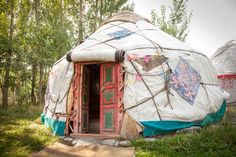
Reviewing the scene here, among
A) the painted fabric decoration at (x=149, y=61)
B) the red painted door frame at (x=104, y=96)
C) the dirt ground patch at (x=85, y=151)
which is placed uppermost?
the painted fabric decoration at (x=149, y=61)

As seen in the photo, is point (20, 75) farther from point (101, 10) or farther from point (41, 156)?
point (41, 156)

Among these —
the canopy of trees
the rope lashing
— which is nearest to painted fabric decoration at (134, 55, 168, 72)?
the rope lashing

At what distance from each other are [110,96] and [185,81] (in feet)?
5.94

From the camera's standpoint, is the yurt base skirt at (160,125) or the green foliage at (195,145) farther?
the yurt base skirt at (160,125)

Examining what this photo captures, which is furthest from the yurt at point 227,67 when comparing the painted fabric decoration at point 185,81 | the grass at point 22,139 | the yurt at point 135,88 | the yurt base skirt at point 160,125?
the grass at point 22,139

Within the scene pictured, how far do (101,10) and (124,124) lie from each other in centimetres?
1314

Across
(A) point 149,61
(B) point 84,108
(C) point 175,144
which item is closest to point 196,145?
(C) point 175,144

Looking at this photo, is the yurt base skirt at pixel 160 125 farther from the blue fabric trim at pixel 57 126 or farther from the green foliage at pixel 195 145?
the green foliage at pixel 195 145

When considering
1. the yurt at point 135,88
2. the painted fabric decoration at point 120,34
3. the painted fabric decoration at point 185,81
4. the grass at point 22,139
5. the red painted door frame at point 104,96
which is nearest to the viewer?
the grass at point 22,139

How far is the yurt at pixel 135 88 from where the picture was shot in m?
5.55

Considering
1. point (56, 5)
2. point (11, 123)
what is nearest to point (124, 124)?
point (11, 123)

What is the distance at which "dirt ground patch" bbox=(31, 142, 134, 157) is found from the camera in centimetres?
453

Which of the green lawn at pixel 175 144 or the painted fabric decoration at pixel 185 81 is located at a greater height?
the painted fabric decoration at pixel 185 81

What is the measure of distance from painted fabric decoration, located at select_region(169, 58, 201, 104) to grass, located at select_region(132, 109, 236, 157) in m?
1.18
